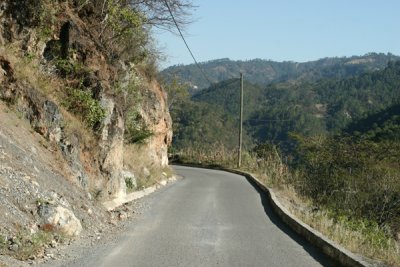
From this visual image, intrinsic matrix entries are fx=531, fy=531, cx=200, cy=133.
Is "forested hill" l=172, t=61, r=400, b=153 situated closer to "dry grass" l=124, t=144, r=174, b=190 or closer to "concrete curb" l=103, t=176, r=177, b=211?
"dry grass" l=124, t=144, r=174, b=190

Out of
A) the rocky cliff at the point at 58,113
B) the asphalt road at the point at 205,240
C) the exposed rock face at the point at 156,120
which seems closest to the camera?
the asphalt road at the point at 205,240

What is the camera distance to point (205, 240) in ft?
33.5

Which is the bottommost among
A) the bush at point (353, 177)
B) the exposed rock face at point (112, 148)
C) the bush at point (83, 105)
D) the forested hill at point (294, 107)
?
the bush at point (353, 177)

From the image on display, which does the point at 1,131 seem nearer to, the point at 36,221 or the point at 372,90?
the point at 36,221

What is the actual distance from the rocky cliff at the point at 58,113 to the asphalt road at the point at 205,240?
41.7 inches

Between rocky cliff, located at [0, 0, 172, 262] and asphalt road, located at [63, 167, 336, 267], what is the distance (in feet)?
3.48

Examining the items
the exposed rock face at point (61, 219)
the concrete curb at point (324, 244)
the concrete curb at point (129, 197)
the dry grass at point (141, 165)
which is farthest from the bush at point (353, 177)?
the exposed rock face at point (61, 219)

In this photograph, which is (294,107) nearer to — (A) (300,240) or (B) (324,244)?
(A) (300,240)

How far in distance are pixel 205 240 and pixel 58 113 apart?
4.66 metres

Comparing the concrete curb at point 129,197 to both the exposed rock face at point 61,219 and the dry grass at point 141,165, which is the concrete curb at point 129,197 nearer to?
the dry grass at point 141,165

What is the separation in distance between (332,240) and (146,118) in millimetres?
18428

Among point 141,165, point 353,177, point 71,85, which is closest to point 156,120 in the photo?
point 141,165

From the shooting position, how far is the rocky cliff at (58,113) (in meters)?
9.14

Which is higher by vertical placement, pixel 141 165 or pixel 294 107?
pixel 294 107
